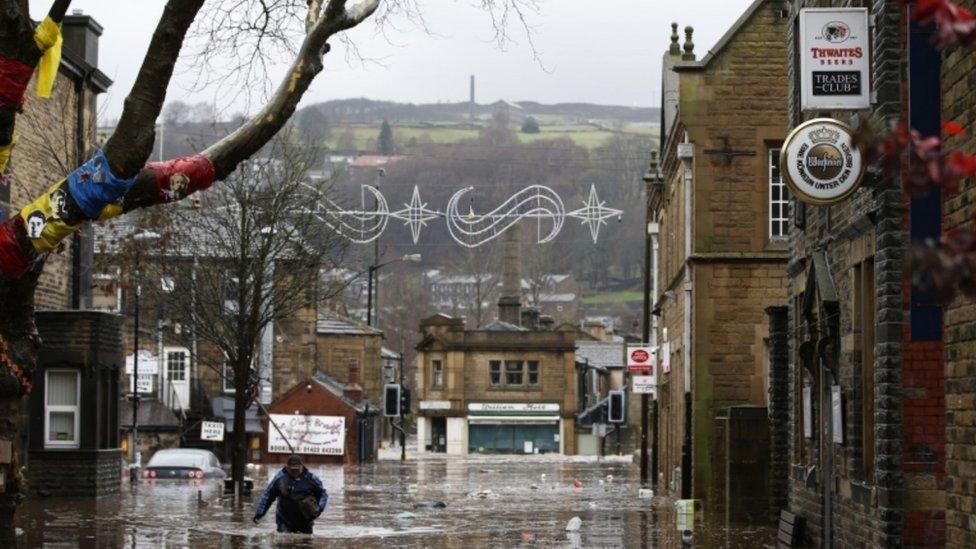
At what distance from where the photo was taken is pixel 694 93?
30.6 metres

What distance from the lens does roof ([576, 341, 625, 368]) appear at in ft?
355

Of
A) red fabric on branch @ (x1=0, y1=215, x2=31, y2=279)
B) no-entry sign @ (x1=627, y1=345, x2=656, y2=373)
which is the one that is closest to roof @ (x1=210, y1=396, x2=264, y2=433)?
no-entry sign @ (x1=627, y1=345, x2=656, y2=373)

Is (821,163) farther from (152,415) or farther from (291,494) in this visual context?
(152,415)

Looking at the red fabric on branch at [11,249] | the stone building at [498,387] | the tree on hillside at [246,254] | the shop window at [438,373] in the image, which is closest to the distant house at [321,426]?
the stone building at [498,387]

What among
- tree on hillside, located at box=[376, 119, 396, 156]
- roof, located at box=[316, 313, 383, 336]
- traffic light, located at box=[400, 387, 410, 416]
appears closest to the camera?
traffic light, located at box=[400, 387, 410, 416]

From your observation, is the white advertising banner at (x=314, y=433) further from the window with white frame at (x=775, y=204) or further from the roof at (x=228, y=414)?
the window with white frame at (x=775, y=204)

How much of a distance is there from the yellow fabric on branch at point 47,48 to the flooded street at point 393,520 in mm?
9146

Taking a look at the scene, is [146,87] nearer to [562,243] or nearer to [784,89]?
[784,89]

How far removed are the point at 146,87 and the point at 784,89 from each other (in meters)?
20.2

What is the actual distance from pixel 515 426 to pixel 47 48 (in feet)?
274

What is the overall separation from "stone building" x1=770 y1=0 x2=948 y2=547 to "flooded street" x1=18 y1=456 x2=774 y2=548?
4.88m

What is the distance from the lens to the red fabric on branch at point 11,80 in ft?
38.6

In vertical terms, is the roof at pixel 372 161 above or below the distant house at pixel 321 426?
above

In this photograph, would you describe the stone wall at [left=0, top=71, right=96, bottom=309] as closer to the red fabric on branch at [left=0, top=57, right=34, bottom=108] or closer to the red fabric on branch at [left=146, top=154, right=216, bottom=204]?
the red fabric on branch at [left=146, top=154, right=216, bottom=204]
